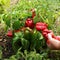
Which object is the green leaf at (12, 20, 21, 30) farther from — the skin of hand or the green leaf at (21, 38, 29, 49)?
the skin of hand

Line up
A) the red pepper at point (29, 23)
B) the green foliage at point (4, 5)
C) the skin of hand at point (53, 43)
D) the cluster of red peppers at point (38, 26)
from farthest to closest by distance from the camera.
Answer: the green foliage at point (4, 5), the red pepper at point (29, 23), the cluster of red peppers at point (38, 26), the skin of hand at point (53, 43)

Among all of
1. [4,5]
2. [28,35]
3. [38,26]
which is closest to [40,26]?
[38,26]

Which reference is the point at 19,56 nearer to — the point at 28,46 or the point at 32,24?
the point at 28,46

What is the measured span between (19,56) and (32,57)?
11 cm

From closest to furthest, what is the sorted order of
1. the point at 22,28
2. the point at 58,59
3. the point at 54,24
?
1. the point at 58,59
2. the point at 22,28
3. the point at 54,24

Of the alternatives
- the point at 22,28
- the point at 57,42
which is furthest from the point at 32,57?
the point at 22,28

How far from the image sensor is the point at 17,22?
2004 millimetres

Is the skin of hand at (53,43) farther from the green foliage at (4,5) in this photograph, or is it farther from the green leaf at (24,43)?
the green foliage at (4,5)

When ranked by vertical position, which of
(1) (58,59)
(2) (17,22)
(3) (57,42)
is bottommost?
(1) (58,59)

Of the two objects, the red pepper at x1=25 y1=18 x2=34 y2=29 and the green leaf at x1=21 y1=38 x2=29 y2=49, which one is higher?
the red pepper at x1=25 y1=18 x2=34 y2=29

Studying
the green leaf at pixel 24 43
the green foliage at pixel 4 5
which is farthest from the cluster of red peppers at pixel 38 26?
the green foliage at pixel 4 5

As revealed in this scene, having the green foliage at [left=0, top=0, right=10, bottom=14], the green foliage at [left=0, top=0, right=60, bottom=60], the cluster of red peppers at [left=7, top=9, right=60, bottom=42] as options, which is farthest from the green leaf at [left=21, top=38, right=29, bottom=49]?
the green foliage at [left=0, top=0, right=10, bottom=14]

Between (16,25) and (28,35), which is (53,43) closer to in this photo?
(28,35)

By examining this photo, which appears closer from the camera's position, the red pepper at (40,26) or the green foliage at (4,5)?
→ the red pepper at (40,26)
